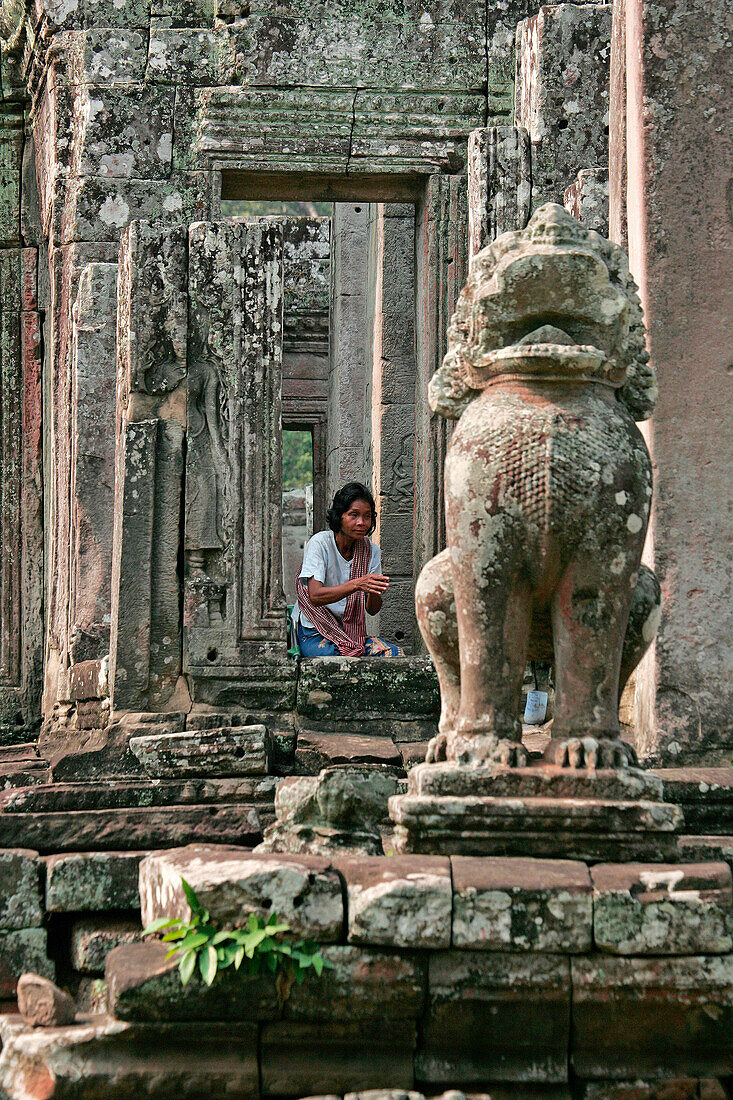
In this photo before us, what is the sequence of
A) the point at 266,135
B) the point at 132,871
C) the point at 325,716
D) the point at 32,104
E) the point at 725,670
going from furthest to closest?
the point at 32,104 < the point at 266,135 < the point at 325,716 < the point at 725,670 < the point at 132,871

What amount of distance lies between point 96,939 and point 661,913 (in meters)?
2.12

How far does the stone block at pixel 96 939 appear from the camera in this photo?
15.5 ft

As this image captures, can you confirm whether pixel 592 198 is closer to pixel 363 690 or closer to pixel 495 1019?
pixel 363 690

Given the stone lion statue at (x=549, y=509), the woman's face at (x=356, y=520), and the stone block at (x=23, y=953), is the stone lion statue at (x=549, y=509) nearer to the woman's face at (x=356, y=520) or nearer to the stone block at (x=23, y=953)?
the stone block at (x=23, y=953)

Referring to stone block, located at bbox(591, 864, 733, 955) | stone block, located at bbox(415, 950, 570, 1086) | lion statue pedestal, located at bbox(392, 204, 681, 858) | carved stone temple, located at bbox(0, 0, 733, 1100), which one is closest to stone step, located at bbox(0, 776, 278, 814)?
carved stone temple, located at bbox(0, 0, 733, 1100)

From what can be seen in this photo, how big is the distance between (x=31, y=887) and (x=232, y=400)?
2.98 meters

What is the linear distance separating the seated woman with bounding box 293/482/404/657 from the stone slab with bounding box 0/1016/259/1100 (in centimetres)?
386

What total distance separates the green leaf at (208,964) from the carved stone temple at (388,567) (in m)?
0.04

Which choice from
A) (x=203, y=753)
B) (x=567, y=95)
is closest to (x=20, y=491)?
(x=567, y=95)

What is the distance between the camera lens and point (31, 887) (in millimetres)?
4828

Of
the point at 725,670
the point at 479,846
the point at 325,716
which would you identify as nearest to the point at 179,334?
the point at 325,716

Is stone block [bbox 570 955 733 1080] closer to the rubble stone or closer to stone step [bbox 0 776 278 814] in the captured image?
the rubble stone

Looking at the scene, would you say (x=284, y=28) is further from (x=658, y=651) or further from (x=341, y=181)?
(x=658, y=651)

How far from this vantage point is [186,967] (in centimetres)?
344
